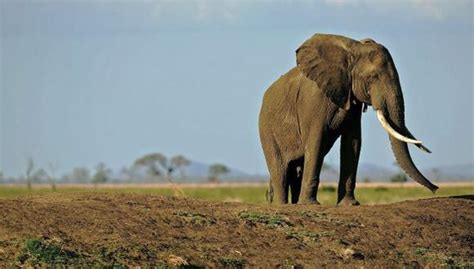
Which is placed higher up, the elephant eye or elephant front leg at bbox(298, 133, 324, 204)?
the elephant eye

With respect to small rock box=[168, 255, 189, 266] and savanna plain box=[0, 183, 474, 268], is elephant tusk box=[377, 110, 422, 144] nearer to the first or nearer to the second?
savanna plain box=[0, 183, 474, 268]

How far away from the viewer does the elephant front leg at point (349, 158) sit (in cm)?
2202

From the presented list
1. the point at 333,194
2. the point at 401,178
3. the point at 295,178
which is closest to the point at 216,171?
the point at 401,178

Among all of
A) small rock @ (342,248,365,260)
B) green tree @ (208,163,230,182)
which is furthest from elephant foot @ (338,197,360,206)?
green tree @ (208,163,230,182)

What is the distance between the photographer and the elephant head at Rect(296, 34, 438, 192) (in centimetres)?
2112

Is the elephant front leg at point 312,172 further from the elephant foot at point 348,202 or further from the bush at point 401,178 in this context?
the bush at point 401,178

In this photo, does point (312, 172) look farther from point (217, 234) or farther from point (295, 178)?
point (217, 234)

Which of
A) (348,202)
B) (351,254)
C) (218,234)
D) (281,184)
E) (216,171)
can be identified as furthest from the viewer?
(216,171)

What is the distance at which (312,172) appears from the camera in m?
21.7

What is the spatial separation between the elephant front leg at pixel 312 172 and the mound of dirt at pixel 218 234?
150 cm

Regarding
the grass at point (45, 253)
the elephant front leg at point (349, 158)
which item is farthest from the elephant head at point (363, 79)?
the grass at point (45, 253)

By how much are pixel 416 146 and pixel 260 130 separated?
4599mm

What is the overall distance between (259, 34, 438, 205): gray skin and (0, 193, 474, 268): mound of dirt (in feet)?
4.86

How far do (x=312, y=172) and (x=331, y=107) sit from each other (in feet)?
3.82
